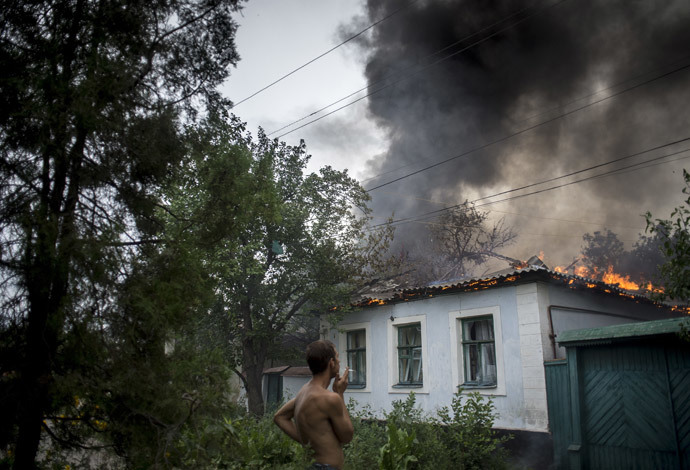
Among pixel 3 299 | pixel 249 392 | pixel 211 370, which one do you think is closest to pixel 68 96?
pixel 3 299

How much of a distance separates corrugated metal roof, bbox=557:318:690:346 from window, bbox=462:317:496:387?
271cm

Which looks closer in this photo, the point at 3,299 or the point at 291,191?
the point at 3,299

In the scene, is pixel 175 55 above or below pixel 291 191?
below

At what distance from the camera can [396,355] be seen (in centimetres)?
1497

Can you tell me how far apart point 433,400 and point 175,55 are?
38.0ft

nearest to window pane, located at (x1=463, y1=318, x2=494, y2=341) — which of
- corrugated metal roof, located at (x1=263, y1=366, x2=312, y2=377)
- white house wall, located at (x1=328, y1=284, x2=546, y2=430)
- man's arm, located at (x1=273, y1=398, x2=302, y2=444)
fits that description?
white house wall, located at (x1=328, y1=284, x2=546, y2=430)

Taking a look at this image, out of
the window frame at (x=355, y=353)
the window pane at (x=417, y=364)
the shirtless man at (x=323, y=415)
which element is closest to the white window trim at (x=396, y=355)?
the window pane at (x=417, y=364)

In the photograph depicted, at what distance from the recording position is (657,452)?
29.0 ft

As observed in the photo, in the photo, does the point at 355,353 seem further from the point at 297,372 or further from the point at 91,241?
the point at 91,241

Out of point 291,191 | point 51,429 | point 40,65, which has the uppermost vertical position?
point 291,191

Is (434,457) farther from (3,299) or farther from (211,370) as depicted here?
(3,299)

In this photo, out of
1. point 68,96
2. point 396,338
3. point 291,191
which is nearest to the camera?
point 68,96

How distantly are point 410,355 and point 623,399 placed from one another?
624 cm

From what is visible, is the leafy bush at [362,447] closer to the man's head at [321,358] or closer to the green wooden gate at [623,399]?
the man's head at [321,358]
